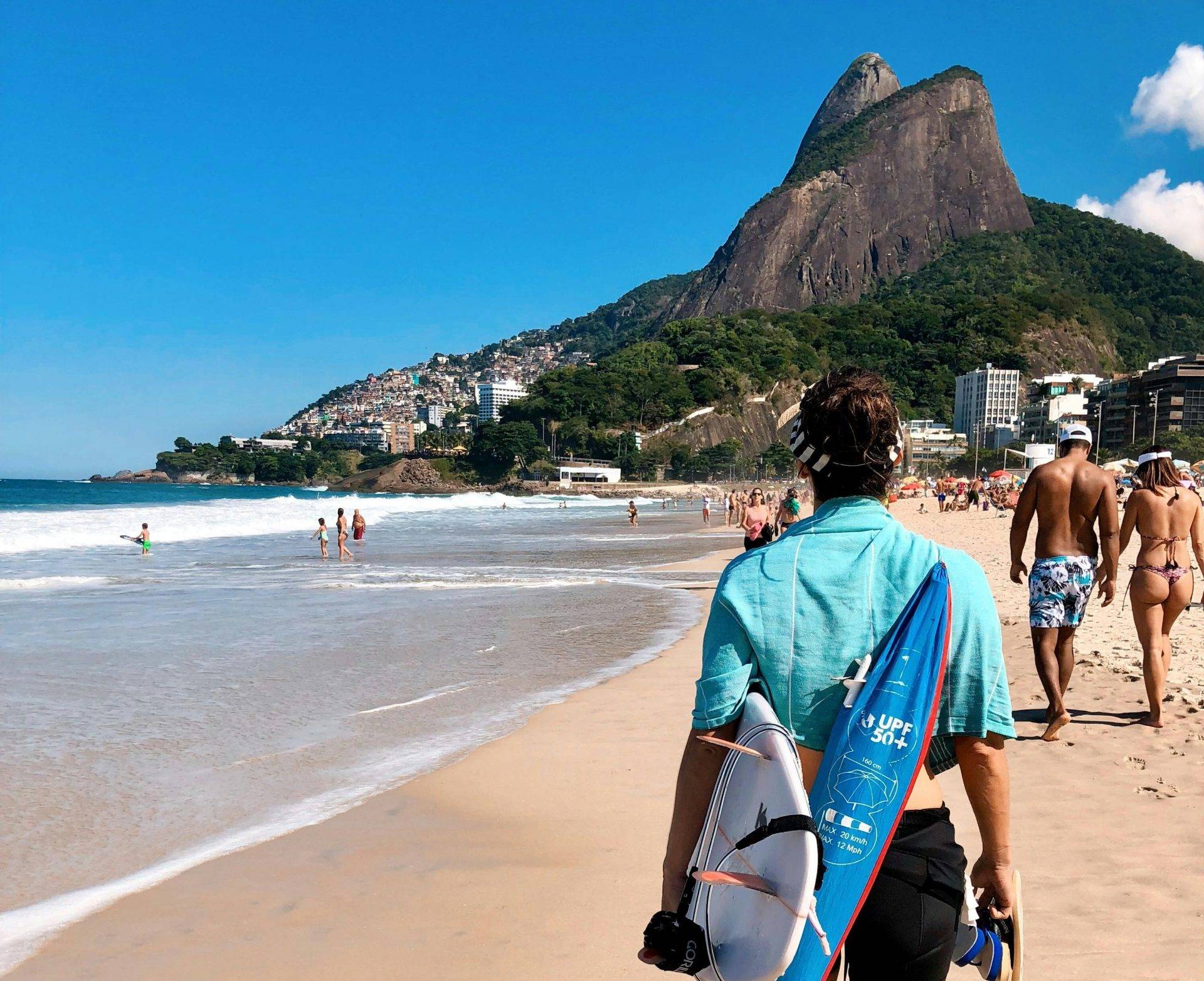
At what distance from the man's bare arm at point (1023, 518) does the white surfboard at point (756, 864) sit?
372 centimetres

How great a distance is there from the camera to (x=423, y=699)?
6.58m

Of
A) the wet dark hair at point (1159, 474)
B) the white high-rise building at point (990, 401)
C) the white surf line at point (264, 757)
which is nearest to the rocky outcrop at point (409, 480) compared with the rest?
the white high-rise building at point (990, 401)

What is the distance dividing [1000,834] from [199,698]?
6.14 m

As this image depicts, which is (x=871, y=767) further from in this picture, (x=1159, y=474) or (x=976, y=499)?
(x=976, y=499)

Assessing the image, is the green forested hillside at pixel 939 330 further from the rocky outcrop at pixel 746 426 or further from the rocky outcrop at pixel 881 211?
the rocky outcrop at pixel 881 211

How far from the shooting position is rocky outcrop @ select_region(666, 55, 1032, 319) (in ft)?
614

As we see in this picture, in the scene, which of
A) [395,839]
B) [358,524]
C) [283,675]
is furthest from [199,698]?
[358,524]

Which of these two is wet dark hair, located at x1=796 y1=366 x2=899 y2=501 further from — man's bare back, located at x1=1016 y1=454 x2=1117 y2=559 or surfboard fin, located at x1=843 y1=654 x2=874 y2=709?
man's bare back, located at x1=1016 y1=454 x2=1117 y2=559

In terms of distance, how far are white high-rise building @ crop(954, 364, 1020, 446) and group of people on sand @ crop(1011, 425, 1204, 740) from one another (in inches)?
4979

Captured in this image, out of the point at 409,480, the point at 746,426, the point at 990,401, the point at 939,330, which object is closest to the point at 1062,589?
the point at 746,426

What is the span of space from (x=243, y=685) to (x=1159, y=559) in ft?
20.0

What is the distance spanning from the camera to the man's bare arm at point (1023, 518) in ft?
15.3

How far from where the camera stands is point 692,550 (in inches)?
883

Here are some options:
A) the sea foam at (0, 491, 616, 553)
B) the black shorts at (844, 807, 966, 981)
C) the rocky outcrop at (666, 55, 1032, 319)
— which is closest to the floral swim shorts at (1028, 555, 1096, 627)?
the black shorts at (844, 807, 966, 981)
